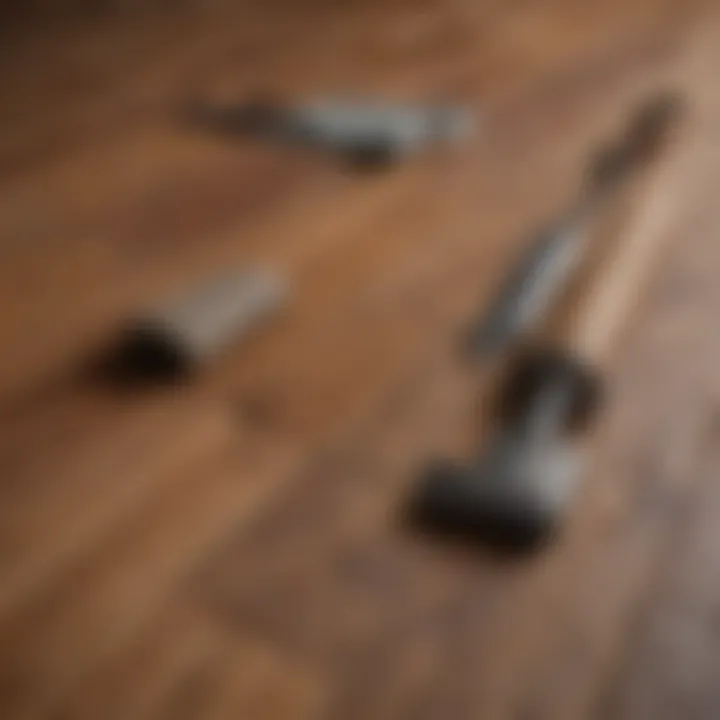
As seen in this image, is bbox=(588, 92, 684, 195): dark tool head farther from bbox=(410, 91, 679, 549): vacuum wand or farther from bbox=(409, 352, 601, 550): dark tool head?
bbox=(409, 352, 601, 550): dark tool head

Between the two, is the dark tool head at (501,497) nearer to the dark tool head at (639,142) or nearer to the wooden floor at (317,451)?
the wooden floor at (317,451)

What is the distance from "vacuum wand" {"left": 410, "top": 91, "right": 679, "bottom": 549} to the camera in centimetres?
96

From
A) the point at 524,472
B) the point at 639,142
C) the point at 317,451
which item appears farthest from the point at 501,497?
the point at 639,142

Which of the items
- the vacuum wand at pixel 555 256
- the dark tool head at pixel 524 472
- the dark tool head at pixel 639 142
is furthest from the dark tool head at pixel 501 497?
the dark tool head at pixel 639 142

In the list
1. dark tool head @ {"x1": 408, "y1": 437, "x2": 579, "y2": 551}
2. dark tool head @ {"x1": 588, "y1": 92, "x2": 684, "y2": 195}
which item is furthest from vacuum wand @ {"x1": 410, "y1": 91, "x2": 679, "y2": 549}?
dark tool head @ {"x1": 588, "y1": 92, "x2": 684, "y2": 195}

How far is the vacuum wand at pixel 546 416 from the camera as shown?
3.15ft

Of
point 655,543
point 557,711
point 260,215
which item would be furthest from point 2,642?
point 260,215

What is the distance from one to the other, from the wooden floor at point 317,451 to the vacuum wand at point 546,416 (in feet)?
0.10

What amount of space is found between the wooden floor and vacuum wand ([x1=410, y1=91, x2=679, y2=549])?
1.1 inches

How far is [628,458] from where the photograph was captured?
1062 millimetres

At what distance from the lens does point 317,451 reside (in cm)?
107

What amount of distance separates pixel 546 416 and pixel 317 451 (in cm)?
21

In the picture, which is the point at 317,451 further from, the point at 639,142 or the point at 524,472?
the point at 639,142

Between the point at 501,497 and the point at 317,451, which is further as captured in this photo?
the point at 317,451
